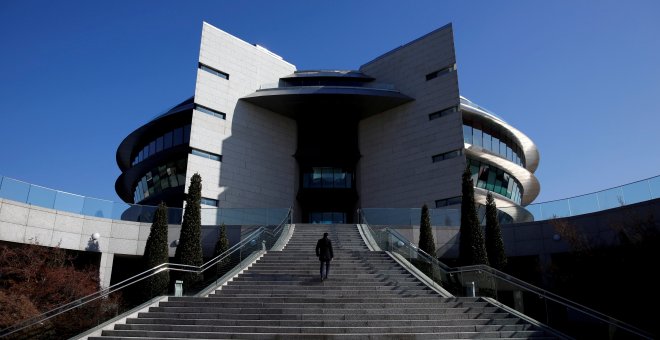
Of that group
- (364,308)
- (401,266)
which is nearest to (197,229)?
(401,266)

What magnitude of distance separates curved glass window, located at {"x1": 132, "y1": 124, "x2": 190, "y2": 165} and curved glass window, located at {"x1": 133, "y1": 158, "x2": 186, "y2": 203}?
134 centimetres

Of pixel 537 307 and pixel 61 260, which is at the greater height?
pixel 61 260

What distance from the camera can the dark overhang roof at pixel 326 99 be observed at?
37.2 m

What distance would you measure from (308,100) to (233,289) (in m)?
24.5

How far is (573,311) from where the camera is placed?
1192 cm

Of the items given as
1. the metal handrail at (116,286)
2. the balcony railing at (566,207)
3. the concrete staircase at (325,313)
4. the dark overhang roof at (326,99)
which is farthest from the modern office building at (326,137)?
the concrete staircase at (325,313)

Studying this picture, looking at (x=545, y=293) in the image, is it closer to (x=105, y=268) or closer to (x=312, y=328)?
(x=312, y=328)

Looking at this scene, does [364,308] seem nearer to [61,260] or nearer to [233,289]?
[233,289]

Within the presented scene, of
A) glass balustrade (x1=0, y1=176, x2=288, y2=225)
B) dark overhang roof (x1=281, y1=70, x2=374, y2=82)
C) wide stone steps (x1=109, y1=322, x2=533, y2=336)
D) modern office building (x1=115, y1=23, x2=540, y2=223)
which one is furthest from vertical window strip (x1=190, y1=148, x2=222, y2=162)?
wide stone steps (x1=109, y1=322, x2=533, y2=336)

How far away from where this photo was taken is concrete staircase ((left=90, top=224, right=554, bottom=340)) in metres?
11.6

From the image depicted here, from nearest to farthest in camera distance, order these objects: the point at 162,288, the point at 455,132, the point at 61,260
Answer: the point at 162,288, the point at 61,260, the point at 455,132

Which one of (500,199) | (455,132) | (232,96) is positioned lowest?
(500,199)

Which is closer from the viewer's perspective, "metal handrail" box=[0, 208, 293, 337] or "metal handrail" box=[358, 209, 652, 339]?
"metal handrail" box=[358, 209, 652, 339]

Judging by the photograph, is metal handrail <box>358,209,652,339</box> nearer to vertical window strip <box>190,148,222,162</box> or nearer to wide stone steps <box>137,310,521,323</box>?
wide stone steps <box>137,310,521,323</box>
